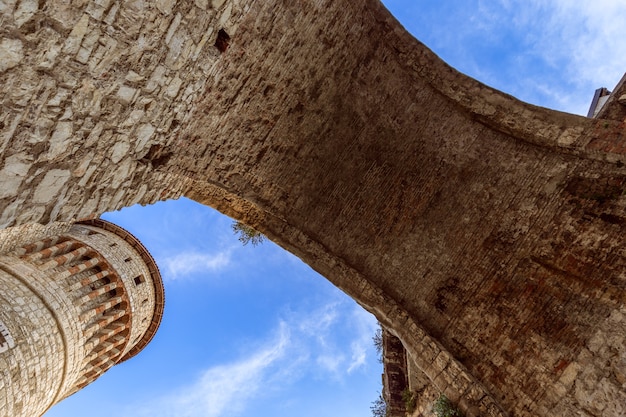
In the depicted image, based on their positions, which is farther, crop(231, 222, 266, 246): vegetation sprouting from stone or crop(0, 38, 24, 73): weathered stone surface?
crop(231, 222, 266, 246): vegetation sprouting from stone

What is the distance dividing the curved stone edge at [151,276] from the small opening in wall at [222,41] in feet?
49.3

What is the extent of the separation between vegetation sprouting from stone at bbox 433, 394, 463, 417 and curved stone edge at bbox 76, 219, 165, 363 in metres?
15.1

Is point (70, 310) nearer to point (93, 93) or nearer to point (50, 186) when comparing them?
point (50, 186)

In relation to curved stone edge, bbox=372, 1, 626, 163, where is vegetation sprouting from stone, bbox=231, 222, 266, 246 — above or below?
above

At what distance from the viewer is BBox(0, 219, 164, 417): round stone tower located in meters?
10.3

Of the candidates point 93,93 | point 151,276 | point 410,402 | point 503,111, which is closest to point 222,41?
point 93,93

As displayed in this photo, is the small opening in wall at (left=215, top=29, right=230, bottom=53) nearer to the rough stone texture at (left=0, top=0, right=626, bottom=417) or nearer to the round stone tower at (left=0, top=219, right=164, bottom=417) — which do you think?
the rough stone texture at (left=0, top=0, right=626, bottom=417)

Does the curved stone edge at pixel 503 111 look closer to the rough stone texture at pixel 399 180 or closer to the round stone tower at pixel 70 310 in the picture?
the rough stone texture at pixel 399 180

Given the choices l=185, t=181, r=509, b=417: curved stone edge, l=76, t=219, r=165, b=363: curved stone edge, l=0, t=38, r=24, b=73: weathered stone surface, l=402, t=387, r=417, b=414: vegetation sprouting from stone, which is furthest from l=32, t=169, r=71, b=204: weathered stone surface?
l=76, t=219, r=165, b=363: curved stone edge

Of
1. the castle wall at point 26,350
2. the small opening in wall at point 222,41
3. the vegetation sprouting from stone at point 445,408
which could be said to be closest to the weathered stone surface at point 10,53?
the small opening in wall at point 222,41

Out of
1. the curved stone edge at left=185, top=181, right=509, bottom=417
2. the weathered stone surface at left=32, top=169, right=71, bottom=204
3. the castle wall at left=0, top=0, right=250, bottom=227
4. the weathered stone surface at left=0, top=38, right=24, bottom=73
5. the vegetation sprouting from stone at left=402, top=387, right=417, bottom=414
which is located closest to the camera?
the weathered stone surface at left=0, top=38, right=24, bottom=73

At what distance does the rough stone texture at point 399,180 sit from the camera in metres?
4.05

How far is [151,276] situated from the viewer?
691 inches

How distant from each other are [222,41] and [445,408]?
5.35 meters
